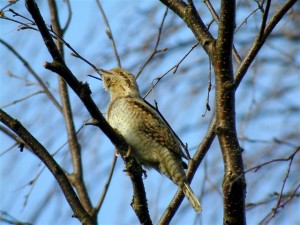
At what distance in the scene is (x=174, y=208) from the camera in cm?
347

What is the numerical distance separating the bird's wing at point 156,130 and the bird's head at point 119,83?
1.50ft

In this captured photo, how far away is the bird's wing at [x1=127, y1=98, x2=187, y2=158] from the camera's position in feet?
14.2

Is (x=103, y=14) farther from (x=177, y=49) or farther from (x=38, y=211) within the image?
(x=177, y=49)

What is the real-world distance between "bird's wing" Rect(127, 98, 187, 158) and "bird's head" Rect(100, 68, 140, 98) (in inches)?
18.0

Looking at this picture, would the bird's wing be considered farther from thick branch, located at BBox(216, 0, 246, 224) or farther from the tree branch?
thick branch, located at BBox(216, 0, 246, 224)

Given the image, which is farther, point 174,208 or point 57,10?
point 57,10

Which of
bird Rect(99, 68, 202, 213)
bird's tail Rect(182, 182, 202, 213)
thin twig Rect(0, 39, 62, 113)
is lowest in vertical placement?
bird's tail Rect(182, 182, 202, 213)

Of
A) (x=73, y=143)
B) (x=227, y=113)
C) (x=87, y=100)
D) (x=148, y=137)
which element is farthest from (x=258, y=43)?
(x=73, y=143)

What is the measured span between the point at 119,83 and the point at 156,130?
2.59 ft

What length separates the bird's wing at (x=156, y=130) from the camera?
14.2 feet

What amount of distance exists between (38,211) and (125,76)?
4.61 ft

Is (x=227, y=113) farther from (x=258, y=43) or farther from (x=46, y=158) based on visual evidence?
(x=46, y=158)

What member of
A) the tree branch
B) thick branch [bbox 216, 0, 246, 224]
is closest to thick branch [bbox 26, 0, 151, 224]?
the tree branch

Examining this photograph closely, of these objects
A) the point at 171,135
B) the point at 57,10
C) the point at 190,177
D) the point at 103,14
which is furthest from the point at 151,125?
the point at 57,10
